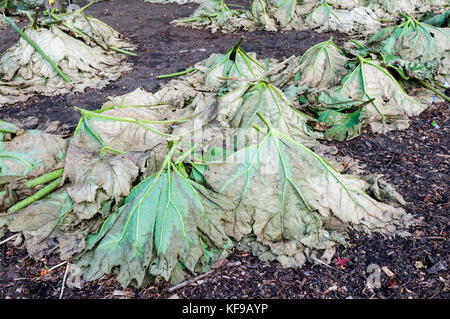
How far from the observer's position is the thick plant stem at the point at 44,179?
A: 11.3 feet

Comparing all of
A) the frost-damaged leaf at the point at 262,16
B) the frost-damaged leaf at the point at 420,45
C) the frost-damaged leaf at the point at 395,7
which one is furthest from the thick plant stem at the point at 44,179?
the frost-damaged leaf at the point at 395,7

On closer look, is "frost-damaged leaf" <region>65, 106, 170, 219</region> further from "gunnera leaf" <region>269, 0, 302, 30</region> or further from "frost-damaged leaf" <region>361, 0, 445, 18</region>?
"frost-damaged leaf" <region>361, 0, 445, 18</region>

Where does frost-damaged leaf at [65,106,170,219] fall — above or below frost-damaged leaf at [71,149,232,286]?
above

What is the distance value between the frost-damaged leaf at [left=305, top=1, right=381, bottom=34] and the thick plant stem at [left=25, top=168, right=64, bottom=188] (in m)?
6.34

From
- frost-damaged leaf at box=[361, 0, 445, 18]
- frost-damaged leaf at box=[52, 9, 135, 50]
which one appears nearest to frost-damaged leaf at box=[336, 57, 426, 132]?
frost-damaged leaf at box=[361, 0, 445, 18]

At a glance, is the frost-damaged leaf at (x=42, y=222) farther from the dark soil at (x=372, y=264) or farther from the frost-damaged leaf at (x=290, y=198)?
the frost-damaged leaf at (x=290, y=198)

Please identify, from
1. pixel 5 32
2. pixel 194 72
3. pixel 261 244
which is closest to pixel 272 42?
pixel 194 72

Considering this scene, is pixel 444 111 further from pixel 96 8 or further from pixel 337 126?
pixel 96 8

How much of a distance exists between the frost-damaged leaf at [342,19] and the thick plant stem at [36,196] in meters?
6.45

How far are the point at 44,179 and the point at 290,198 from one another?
7.41 feet

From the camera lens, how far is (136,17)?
991 centimetres

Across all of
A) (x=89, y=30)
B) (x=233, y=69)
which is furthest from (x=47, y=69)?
(x=233, y=69)

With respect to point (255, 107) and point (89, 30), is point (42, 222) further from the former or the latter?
point (89, 30)

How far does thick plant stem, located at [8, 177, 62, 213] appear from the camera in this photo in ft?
10.9
